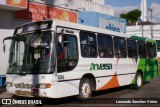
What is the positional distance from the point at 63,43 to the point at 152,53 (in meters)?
8.57

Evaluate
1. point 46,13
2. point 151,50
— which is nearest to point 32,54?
point 151,50

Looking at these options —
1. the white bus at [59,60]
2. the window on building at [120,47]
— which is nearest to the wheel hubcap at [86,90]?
the white bus at [59,60]

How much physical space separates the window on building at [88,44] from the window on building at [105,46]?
378 mm

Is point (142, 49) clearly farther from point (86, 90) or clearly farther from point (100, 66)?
point (86, 90)

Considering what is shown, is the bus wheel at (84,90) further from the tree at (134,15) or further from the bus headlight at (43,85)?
the tree at (134,15)

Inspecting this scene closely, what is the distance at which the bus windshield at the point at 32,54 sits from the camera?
9.68m

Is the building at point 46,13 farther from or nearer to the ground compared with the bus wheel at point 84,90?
farther from the ground

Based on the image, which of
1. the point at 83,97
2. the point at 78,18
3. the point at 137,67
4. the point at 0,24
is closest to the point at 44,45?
the point at 83,97

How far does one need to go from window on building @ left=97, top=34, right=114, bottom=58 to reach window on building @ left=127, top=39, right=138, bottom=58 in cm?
180

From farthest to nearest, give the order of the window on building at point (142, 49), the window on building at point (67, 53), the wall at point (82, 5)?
the wall at point (82, 5) < the window on building at point (142, 49) < the window on building at point (67, 53)

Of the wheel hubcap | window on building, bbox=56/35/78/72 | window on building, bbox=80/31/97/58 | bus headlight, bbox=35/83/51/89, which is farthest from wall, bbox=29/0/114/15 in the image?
bus headlight, bbox=35/83/51/89

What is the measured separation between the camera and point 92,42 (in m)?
11.8

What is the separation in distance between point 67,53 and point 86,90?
5.71 feet

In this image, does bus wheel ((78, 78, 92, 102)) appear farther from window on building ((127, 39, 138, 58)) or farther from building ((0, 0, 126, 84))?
building ((0, 0, 126, 84))
